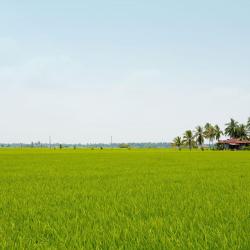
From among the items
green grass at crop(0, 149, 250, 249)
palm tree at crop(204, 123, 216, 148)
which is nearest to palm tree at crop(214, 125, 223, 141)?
palm tree at crop(204, 123, 216, 148)

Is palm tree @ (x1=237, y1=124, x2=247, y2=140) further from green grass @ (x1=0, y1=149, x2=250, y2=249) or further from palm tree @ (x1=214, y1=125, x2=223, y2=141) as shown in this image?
green grass @ (x1=0, y1=149, x2=250, y2=249)

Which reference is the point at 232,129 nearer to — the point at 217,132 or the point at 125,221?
the point at 217,132

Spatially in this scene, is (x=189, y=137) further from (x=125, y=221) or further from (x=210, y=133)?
(x=125, y=221)

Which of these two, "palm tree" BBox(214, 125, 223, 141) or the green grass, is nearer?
the green grass

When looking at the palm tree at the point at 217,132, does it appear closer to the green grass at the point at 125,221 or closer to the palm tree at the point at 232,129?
the palm tree at the point at 232,129

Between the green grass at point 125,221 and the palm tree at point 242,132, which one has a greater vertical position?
the palm tree at point 242,132

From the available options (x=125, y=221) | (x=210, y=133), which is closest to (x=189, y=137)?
(x=210, y=133)

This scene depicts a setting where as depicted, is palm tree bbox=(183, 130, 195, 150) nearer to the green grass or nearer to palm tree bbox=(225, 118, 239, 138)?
palm tree bbox=(225, 118, 239, 138)

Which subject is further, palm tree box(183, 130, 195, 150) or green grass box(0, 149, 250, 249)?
palm tree box(183, 130, 195, 150)

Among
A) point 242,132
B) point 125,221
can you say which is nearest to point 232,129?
point 242,132

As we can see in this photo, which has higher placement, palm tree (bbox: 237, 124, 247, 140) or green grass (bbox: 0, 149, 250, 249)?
palm tree (bbox: 237, 124, 247, 140)

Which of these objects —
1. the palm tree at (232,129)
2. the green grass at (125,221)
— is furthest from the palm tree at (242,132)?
the green grass at (125,221)

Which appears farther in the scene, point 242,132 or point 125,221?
point 242,132

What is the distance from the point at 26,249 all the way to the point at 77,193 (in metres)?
5.20
